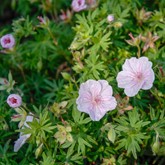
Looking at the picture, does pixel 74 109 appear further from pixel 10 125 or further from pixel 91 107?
pixel 10 125

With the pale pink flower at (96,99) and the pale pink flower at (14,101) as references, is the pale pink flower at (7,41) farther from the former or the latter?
the pale pink flower at (96,99)

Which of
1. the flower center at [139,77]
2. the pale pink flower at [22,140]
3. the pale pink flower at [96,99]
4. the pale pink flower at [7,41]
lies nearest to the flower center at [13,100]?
the pale pink flower at [22,140]

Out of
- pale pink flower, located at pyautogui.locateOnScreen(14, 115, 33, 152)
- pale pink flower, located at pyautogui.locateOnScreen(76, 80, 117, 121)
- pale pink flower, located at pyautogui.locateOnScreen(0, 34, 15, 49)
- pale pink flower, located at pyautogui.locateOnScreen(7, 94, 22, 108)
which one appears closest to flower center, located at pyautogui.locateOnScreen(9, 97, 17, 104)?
pale pink flower, located at pyautogui.locateOnScreen(7, 94, 22, 108)

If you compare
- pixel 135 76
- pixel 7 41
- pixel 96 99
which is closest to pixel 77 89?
pixel 96 99

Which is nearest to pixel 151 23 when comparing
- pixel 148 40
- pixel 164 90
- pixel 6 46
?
pixel 148 40

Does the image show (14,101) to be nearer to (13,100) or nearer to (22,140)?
(13,100)

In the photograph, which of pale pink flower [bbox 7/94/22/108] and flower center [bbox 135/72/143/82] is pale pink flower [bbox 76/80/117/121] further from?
pale pink flower [bbox 7/94/22/108]
